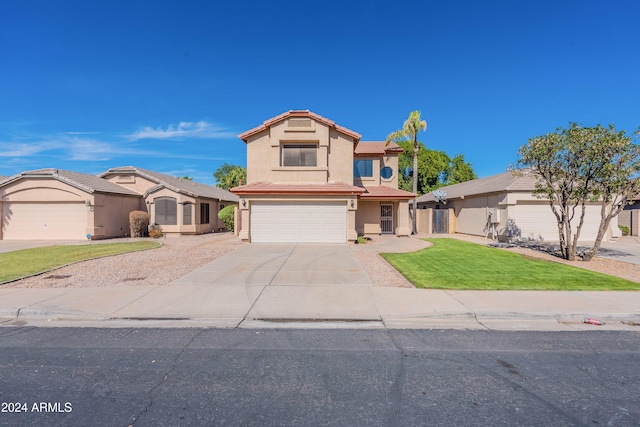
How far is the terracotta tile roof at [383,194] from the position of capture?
2088 centimetres

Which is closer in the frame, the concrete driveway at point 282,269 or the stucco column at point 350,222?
the concrete driveway at point 282,269

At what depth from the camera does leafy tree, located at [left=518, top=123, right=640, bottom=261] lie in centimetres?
1134

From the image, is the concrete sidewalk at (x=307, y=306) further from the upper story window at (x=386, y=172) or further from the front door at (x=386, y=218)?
the upper story window at (x=386, y=172)

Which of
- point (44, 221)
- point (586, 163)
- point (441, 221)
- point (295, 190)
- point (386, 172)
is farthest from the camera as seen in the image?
point (441, 221)

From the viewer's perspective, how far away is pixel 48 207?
2059cm

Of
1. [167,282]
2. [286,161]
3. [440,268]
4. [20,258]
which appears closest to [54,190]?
[20,258]

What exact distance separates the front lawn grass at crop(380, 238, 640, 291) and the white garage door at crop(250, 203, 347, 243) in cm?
463

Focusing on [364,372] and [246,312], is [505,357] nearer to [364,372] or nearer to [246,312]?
[364,372]

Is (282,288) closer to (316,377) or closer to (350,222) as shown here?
(316,377)

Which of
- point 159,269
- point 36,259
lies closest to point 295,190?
point 159,269

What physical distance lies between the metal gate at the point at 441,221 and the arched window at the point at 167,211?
20.7 metres

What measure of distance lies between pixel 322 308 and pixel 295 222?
37.2 ft

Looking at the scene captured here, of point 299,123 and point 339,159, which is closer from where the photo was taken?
point 299,123

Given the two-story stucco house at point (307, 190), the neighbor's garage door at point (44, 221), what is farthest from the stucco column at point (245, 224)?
the neighbor's garage door at point (44, 221)
